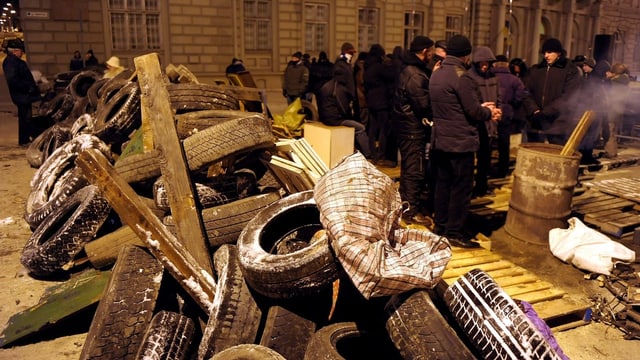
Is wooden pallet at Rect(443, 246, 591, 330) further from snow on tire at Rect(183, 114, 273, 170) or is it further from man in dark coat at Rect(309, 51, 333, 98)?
man in dark coat at Rect(309, 51, 333, 98)

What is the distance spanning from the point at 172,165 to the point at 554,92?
5.67 metres

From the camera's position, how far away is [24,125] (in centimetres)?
1095

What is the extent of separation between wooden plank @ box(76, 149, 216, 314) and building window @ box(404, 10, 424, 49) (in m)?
20.4

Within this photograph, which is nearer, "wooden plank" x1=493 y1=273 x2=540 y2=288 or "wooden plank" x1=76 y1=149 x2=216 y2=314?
"wooden plank" x1=76 y1=149 x2=216 y2=314

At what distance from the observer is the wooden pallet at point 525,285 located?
3873mm

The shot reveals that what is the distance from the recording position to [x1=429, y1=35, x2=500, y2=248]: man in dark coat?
15.8 feet

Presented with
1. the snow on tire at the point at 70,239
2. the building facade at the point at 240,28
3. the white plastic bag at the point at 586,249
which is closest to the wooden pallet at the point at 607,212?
the white plastic bag at the point at 586,249

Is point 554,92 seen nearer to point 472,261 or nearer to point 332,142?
point 332,142

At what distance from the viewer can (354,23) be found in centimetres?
2014

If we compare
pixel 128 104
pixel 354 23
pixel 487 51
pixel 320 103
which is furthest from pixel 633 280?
pixel 354 23

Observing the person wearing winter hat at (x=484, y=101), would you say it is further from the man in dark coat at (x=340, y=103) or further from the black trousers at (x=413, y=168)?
the man in dark coat at (x=340, y=103)

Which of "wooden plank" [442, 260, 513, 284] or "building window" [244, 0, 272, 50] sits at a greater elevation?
"building window" [244, 0, 272, 50]

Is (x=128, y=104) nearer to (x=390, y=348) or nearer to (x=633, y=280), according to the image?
(x=390, y=348)

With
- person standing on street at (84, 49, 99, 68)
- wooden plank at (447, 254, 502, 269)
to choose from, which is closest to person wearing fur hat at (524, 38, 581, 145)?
wooden plank at (447, 254, 502, 269)
